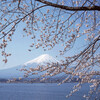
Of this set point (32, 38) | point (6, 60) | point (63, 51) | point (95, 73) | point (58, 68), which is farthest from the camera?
point (95, 73)

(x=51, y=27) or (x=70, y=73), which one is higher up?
(x=51, y=27)

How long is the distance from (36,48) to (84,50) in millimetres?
928

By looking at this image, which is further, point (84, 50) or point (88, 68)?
point (88, 68)

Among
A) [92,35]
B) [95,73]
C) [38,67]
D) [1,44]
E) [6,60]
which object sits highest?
[92,35]

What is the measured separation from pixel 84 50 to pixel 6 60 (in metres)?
1.44

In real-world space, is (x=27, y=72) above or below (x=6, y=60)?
below

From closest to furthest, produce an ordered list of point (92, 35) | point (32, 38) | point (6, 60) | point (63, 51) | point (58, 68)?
point (6, 60) < point (32, 38) < point (58, 68) < point (63, 51) < point (92, 35)

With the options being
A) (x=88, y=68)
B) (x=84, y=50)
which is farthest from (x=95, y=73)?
(x=84, y=50)

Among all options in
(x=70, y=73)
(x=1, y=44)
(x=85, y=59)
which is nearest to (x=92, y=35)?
(x=85, y=59)

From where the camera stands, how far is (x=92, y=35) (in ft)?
11.8

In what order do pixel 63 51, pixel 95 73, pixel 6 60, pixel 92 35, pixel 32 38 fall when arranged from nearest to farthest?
1. pixel 6 60
2. pixel 32 38
3. pixel 63 51
4. pixel 92 35
5. pixel 95 73

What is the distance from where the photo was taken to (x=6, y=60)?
232 cm

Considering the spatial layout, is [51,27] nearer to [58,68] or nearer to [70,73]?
[58,68]

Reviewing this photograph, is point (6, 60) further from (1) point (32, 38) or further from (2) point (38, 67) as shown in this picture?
(2) point (38, 67)
